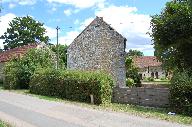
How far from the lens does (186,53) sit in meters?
33.5

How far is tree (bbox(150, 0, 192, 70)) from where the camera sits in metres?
30.9

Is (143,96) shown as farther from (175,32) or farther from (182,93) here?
(175,32)

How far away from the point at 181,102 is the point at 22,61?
92.0 feet

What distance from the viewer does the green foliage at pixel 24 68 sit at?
42.8 metres

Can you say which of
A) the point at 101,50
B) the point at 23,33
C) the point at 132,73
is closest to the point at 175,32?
the point at 101,50

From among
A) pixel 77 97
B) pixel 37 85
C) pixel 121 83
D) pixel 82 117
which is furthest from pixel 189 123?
pixel 121 83

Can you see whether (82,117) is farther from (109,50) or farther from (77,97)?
(109,50)

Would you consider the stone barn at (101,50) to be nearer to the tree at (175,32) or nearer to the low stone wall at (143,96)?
the tree at (175,32)

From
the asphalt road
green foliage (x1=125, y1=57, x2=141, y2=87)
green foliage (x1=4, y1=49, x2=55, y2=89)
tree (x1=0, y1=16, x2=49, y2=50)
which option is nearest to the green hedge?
the asphalt road

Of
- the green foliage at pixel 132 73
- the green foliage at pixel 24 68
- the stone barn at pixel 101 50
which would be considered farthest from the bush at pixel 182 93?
the green foliage at pixel 132 73

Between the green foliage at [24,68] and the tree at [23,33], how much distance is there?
44155mm

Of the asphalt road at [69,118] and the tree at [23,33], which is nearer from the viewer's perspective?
the asphalt road at [69,118]

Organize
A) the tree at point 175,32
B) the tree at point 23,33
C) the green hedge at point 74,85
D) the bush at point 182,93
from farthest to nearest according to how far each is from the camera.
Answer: the tree at point 23,33
the tree at point 175,32
the green hedge at point 74,85
the bush at point 182,93

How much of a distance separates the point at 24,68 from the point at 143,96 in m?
21.7
